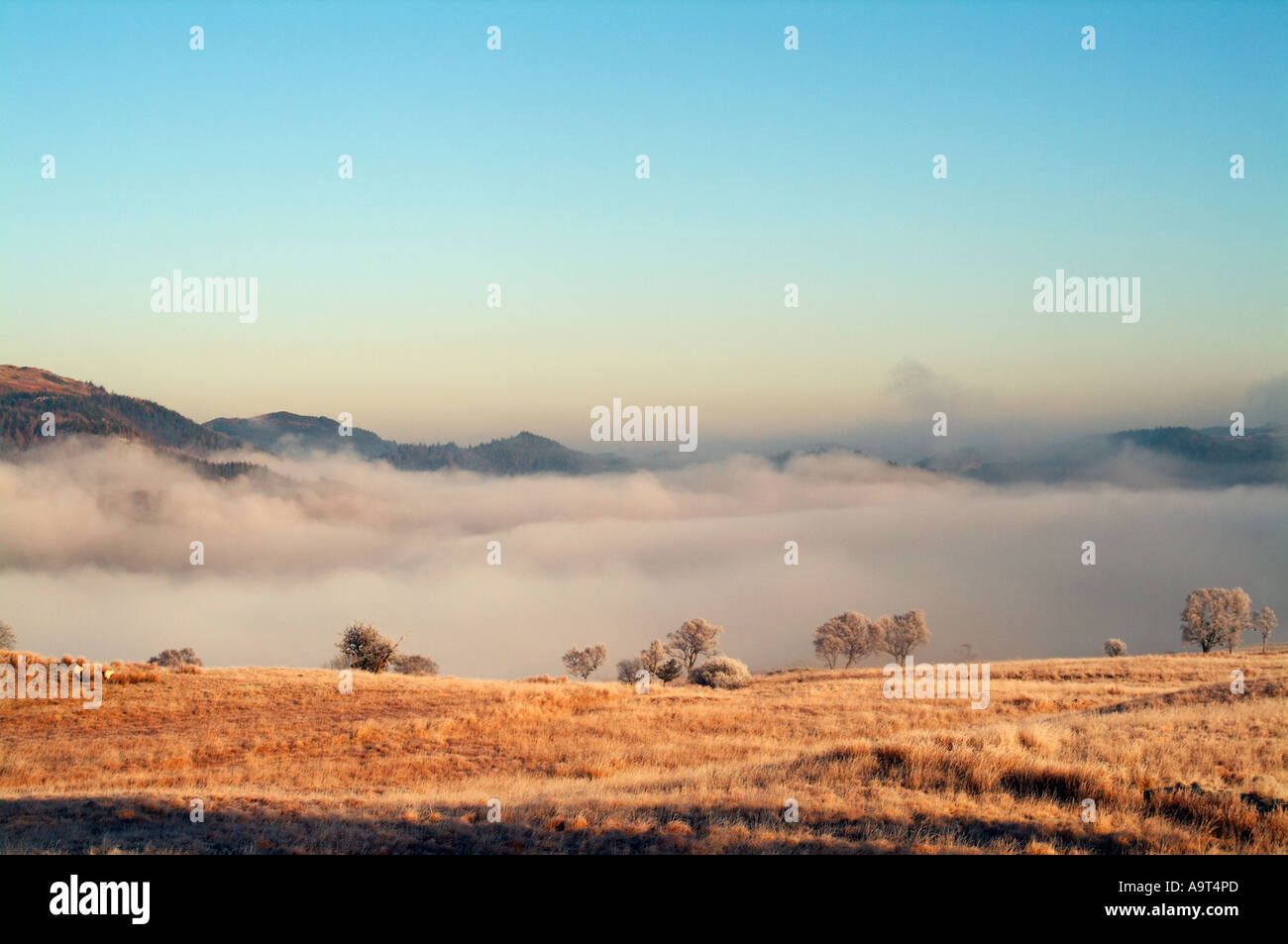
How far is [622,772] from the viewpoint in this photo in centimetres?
1983

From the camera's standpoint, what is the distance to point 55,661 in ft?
106

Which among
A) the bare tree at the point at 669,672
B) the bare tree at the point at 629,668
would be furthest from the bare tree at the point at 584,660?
the bare tree at the point at 669,672

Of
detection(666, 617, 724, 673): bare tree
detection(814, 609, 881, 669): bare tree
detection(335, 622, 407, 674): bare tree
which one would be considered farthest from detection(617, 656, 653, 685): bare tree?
detection(335, 622, 407, 674): bare tree

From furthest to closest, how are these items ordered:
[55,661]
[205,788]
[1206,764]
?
1. [55,661]
2. [205,788]
3. [1206,764]

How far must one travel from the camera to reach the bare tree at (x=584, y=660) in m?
88.9

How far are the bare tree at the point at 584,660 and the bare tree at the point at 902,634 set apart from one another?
102ft

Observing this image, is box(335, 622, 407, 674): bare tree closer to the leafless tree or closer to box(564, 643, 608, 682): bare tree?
box(564, 643, 608, 682): bare tree

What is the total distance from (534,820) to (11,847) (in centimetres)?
719

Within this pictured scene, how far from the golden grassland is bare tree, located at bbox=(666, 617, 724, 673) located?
45.0 m

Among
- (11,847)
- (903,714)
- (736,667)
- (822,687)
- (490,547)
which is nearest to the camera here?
(11,847)

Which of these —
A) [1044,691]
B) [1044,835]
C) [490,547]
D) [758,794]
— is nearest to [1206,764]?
[1044,835]

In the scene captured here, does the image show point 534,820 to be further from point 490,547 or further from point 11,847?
point 490,547

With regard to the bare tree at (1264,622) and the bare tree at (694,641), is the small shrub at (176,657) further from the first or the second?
the bare tree at (1264,622)

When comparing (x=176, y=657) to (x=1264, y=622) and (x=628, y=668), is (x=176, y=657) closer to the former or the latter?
(x=628, y=668)
